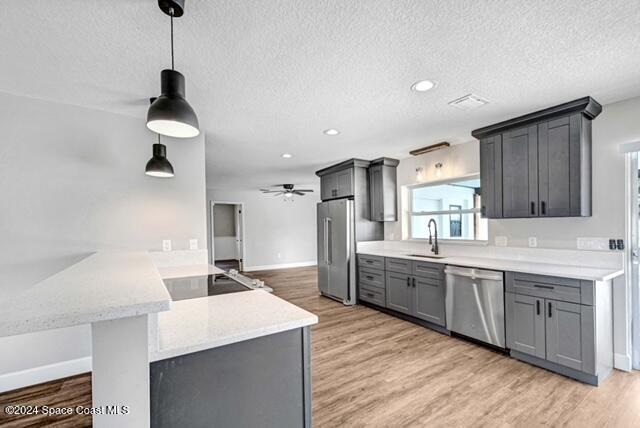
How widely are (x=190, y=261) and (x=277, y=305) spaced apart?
1.98m

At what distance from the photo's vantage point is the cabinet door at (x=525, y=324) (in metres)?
2.57

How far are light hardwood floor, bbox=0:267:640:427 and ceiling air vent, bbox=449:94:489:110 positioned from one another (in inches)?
95.4

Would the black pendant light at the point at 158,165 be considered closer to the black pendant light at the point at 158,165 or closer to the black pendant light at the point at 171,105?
the black pendant light at the point at 158,165

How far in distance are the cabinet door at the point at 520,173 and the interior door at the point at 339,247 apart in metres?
2.29

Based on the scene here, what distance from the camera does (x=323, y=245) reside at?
529cm

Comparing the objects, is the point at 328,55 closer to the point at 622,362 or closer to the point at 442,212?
the point at 442,212

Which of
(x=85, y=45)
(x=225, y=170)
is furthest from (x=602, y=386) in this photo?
(x=225, y=170)

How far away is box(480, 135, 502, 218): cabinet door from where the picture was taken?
3156 millimetres

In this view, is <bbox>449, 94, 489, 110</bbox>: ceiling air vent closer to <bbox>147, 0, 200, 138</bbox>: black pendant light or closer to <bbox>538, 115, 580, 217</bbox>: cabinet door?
<bbox>538, 115, 580, 217</bbox>: cabinet door

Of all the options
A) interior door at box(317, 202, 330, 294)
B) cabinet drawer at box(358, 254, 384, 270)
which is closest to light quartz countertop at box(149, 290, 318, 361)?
cabinet drawer at box(358, 254, 384, 270)

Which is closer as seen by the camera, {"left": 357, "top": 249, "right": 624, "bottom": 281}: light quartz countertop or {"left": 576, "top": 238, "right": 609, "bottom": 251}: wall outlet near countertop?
{"left": 357, "top": 249, "right": 624, "bottom": 281}: light quartz countertop

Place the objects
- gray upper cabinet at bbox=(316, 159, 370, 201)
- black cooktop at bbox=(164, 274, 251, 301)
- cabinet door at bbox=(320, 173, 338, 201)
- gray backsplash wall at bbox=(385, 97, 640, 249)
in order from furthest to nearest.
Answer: cabinet door at bbox=(320, 173, 338, 201) < gray upper cabinet at bbox=(316, 159, 370, 201) < gray backsplash wall at bbox=(385, 97, 640, 249) < black cooktop at bbox=(164, 274, 251, 301)

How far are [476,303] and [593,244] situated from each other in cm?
120

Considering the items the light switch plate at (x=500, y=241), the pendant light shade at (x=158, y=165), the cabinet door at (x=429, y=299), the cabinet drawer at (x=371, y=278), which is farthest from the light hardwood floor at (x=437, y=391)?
the pendant light shade at (x=158, y=165)
